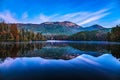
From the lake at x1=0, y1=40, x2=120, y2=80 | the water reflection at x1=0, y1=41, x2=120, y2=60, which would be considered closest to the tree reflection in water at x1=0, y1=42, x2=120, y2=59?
the water reflection at x1=0, y1=41, x2=120, y2=60

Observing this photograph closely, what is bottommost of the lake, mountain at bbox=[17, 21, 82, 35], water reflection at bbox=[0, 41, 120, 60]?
the lake

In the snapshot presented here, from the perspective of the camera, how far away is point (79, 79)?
3701mm

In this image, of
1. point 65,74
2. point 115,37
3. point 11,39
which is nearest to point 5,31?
point 11,39

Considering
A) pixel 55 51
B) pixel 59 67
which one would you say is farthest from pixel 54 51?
pixel 59 67

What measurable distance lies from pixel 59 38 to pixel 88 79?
5320cm

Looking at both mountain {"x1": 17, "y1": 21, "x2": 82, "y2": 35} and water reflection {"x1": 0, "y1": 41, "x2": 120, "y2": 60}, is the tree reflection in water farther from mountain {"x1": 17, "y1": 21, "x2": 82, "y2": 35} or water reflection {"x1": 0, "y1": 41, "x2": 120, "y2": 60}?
mountain {"x1": 17, "y1": 21, "x2": 82, "y2": 35}

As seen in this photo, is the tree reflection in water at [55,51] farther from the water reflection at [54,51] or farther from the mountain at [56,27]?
the mountain at [56,27]

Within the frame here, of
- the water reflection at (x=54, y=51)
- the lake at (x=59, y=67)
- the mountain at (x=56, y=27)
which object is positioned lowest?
the lake at (x=59, y=67)

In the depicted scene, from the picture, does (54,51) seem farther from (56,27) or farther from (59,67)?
(56,27)

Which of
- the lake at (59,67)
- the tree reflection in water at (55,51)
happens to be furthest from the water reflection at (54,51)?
the lake at (59,67)

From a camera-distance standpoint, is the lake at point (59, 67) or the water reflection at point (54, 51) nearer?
the lake at point (59, 67)

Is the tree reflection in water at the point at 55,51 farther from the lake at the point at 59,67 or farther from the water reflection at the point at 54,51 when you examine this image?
the lake at the point at 59,67

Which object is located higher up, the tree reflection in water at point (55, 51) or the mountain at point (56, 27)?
the mountain at point (56, 27)

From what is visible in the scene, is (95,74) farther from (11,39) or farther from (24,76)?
(11,39)
